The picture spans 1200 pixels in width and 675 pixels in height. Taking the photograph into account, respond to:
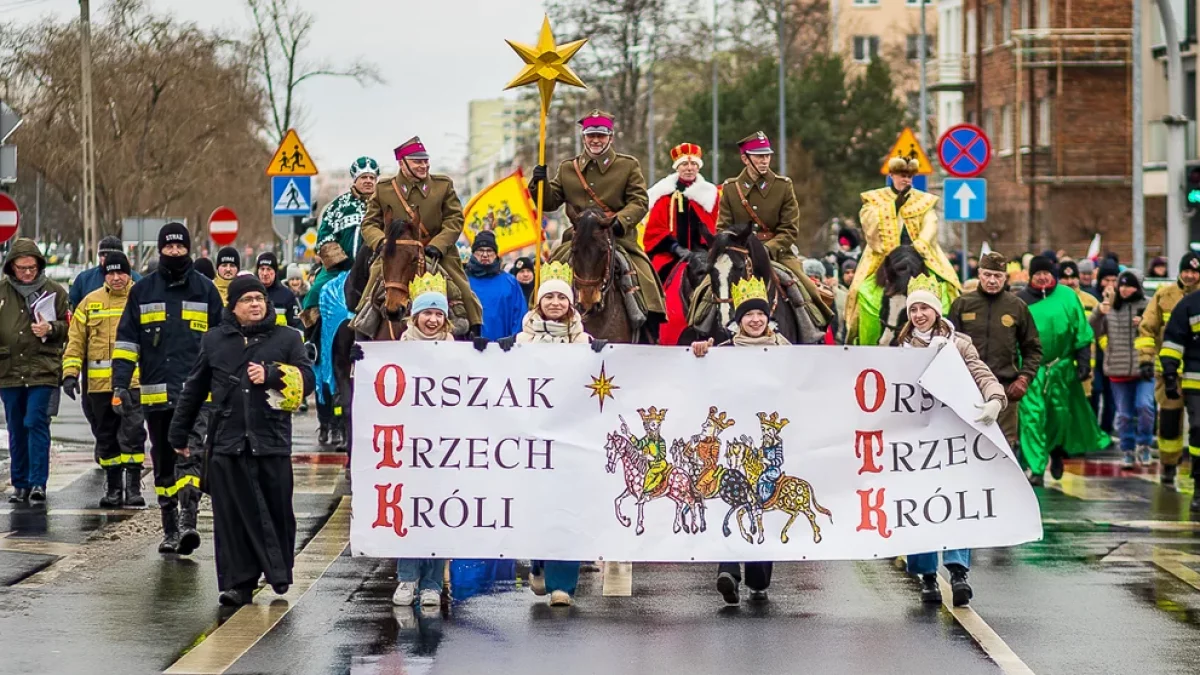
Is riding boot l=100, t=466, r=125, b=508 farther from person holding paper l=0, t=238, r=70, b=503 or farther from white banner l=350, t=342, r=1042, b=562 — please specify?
white banner l=350, t=342, r=1042, b=562

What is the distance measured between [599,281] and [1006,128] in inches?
2023

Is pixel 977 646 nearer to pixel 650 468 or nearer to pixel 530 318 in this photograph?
pixel 650 468

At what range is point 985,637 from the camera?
11.1 m

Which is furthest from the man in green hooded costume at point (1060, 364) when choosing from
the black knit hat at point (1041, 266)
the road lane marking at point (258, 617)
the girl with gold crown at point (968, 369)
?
the road lane marking at point (258, 617)

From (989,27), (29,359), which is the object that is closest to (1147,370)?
(29,359)

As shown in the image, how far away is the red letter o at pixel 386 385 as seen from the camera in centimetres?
1231

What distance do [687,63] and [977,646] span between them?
209 feet

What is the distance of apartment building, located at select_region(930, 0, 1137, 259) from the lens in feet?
191

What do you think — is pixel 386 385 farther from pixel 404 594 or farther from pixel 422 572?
pixel 404 594

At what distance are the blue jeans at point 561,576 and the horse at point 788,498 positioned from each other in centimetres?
102

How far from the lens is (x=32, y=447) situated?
16.9 metres

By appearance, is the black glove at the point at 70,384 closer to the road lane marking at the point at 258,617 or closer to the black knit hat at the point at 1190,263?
the road lane marking at the point at 258,617

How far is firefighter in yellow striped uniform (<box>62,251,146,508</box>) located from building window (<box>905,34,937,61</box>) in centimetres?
7683

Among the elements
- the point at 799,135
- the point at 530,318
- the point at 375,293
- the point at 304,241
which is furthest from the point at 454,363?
the point at 799,135
